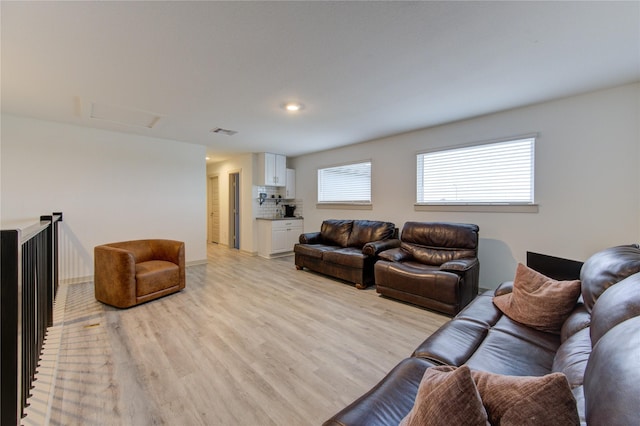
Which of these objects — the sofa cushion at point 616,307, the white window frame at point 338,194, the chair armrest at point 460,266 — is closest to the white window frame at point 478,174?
the chair armrest at point 460,266

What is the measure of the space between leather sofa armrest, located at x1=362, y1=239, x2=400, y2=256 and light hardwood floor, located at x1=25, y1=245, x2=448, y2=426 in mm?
560

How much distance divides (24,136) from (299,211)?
473 centimetres

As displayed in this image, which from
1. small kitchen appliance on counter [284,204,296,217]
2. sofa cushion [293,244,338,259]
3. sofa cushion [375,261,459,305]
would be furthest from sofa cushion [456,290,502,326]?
small kitchen appliance on counter [284,204,296,217]

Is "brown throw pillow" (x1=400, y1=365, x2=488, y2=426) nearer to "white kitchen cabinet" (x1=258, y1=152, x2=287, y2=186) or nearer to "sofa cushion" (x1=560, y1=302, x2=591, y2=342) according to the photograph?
"sofa cushion" (x1=560, y1=302, x2=591, y2=342)

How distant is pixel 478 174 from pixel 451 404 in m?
3.64

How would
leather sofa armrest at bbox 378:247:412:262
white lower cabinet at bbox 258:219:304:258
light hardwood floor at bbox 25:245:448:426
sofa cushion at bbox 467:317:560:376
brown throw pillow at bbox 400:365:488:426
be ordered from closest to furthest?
brown throw pillow at bbox 400:365:488:426, sofa cushion at bbox 467:317:560:376, light hardwood floor at bbox 25:245:448:426, leather sofa armrest at bbox 378:247:412:262, white lower cabinet at bbox 258:219:304:258

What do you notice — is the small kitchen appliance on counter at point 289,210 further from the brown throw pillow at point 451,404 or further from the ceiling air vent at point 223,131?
the brown throw pillow at point 451,404

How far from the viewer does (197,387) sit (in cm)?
179

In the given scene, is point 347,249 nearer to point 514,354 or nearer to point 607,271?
point 514,354

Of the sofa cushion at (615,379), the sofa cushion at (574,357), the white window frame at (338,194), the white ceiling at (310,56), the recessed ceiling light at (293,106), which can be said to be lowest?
the sofa cushion at (574,357)

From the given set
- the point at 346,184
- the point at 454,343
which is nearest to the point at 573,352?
the point at 454,343

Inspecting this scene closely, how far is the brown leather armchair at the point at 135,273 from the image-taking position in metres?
3.01

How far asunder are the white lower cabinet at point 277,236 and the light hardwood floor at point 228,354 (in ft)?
7.29

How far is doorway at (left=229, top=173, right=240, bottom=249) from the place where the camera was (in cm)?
689
